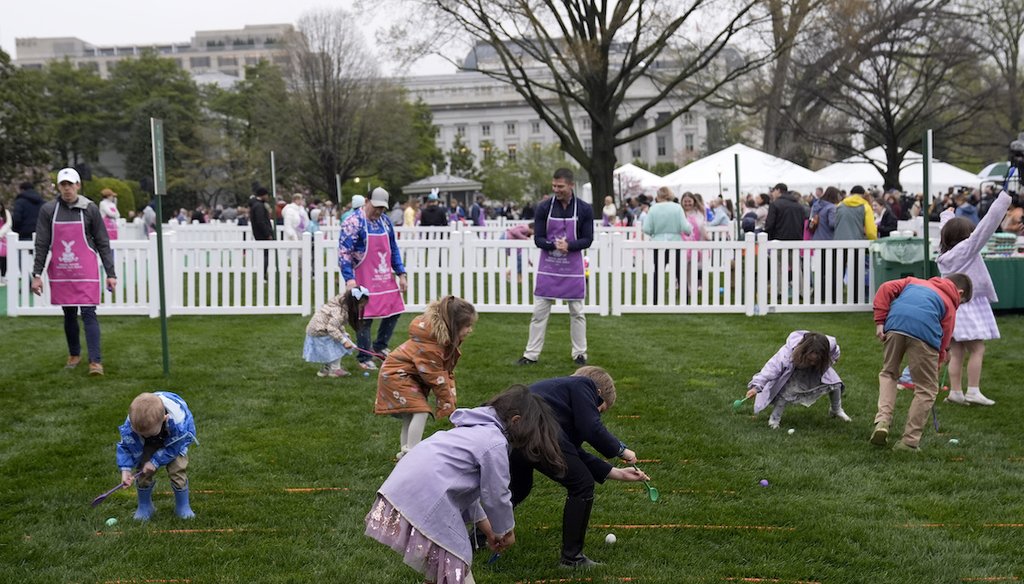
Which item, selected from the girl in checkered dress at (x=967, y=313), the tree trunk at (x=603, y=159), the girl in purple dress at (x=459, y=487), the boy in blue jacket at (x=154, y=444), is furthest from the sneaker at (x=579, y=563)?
the tree trunk at (x=603, y=159)

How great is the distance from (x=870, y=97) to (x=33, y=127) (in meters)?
35.8

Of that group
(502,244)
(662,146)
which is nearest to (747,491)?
(502,244)

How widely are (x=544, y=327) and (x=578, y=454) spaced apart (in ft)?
17.4

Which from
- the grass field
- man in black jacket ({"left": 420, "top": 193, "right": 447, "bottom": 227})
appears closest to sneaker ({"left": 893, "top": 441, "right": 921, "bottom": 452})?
the grass field

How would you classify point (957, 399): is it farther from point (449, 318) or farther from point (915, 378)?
point (449, 318)

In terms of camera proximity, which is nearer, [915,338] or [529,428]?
[529,428]

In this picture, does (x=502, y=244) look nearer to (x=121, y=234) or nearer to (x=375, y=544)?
(x=375, y=544)

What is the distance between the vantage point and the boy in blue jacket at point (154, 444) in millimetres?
5152

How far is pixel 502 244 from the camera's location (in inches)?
568

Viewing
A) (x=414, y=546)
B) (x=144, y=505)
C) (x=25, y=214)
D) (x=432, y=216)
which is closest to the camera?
(x=414, y=546)

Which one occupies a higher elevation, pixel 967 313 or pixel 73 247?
pixel 73 247

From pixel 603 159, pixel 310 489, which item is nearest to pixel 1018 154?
pixel 310 489

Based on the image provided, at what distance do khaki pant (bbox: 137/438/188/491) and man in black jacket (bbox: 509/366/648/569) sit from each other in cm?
178

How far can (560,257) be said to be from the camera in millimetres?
10164
